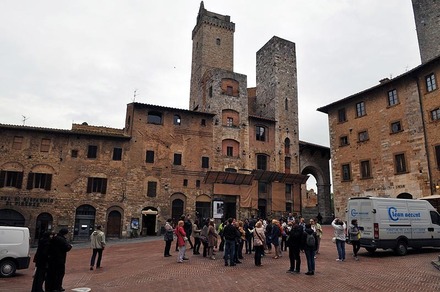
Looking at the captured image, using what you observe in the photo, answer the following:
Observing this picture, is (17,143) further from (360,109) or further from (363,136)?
(360,109)

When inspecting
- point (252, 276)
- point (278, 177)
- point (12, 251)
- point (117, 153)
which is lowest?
point (252, 276)

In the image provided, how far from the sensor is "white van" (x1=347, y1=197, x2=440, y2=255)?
44.8 ft

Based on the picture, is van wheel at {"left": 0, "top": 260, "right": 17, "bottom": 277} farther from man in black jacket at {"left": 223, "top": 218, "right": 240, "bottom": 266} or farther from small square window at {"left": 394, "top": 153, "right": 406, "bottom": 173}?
small square window at {"left": 394, "top": 153, "right": 406, "bottom": 173}

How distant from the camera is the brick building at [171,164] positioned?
27453 mm

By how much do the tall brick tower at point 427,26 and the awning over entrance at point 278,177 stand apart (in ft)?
58.2

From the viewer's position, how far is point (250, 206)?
32625mm

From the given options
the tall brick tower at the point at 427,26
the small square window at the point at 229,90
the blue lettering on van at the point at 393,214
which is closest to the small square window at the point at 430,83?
the tall brick tower at the point at 427,26

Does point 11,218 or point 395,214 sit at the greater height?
point 395,214

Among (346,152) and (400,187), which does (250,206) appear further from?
(400,187)

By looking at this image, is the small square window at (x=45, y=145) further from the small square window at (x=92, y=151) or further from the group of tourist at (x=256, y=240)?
the group of tourist at (x=256, y=240)

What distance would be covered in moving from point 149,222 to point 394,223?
21.5 meters

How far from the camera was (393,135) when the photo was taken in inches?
1057

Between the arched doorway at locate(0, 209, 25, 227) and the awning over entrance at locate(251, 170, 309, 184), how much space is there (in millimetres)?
21007

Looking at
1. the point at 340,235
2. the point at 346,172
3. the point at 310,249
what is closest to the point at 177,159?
the point at 346,172
